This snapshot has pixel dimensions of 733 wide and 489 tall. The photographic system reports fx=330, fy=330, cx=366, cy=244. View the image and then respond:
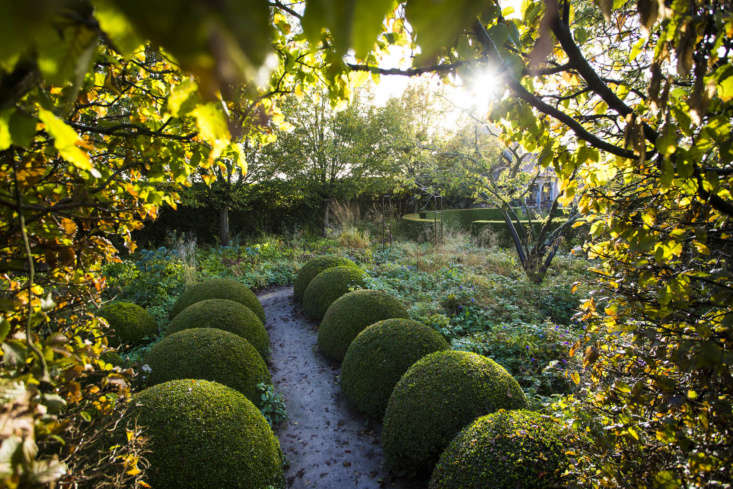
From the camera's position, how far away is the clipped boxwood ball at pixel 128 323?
437cm

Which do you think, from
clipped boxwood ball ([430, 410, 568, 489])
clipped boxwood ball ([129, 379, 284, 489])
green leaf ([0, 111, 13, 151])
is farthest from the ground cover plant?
green leaf ([0, 111, 13, 151])

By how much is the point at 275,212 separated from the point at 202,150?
11560 mm

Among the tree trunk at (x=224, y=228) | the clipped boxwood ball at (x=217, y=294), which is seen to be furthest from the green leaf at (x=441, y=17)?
the tree trunk at (x=224, y=228)

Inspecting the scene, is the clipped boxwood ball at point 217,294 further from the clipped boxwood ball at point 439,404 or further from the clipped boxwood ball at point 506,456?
the clipped boxwood ball at point 506,456

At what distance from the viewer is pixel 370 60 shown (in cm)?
157

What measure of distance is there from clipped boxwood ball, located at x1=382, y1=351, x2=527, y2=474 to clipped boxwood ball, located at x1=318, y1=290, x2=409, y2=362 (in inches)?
58.8

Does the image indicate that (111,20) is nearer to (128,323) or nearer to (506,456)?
(506,456)

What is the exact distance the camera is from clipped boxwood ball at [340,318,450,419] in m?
3.29

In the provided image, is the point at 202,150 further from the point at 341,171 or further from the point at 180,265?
the point at 341,171

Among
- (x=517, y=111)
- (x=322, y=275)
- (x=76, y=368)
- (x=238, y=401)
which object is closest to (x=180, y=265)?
(x=322, y=275)

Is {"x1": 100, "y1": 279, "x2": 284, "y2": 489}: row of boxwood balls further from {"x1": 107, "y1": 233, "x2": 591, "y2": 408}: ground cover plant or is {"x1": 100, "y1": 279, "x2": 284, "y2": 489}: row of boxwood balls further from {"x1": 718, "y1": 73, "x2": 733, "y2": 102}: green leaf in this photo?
{"x1": 718, "y1": 73, "x2": 733, "y2": 102}: green leaf

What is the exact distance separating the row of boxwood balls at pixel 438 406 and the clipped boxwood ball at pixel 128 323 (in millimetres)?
2543

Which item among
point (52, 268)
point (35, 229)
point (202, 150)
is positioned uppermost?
point (202, 150)

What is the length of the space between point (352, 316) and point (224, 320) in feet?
5.18
